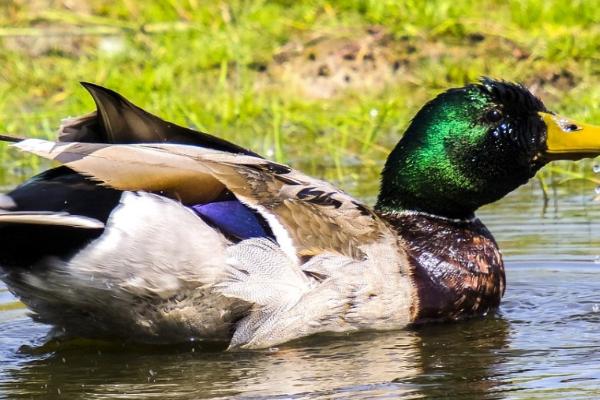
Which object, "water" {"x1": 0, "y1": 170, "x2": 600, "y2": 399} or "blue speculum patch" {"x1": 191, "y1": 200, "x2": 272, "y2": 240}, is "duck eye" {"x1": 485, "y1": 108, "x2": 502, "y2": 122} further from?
"blue speculum patch" {"x1": 191, "y1": 200, "x2": 272, "y2": 240}

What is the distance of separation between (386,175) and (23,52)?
20.6 ft

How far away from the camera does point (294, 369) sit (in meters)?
5.01

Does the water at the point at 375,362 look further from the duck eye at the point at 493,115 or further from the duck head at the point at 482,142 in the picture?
the duck eye at the point at 493,115

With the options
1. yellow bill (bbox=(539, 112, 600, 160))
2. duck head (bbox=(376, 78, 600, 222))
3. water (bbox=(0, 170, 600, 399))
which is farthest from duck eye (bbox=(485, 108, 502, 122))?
water (bbox=(0, 170, 600, 399))

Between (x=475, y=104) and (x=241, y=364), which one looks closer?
(x=241, y=364)

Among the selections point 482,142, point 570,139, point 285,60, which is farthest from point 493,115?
point 285,60

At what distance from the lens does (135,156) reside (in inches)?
204

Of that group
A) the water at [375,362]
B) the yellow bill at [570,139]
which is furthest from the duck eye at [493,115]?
the water at [375,362]

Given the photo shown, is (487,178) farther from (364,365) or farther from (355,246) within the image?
(364,365)

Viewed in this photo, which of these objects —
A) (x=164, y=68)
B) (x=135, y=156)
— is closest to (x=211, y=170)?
(x=135, y=156)

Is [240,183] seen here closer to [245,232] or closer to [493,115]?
[245,232]

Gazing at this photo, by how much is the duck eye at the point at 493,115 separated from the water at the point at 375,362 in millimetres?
715

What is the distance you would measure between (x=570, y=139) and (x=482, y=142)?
13.2 inches

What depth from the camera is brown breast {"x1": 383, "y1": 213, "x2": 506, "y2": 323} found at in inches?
222
